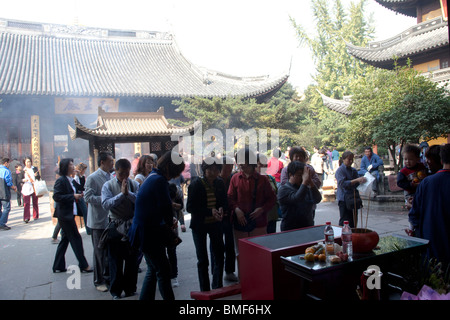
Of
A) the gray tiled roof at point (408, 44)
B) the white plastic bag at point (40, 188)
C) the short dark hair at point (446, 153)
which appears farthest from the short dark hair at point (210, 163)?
the gray tiled roof at point (408, 44)

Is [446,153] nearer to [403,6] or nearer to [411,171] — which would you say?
[411,171]

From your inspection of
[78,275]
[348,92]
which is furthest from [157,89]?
[348,92]

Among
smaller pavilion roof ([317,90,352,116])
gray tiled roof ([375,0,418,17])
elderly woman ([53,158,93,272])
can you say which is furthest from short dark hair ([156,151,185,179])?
gray tiled roof ([375,0,418,17])

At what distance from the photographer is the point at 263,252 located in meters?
2.45

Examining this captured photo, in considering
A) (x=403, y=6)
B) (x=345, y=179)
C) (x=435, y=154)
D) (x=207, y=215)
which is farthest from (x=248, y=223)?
(x=403, y=6)

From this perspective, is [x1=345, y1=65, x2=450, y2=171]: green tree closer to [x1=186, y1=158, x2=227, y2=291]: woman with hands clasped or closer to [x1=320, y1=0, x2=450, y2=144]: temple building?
[x1=320, y1=0, x2=450, y2=144]: temple building

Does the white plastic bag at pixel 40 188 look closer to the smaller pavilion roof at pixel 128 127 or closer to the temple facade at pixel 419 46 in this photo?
the smaller pavilion roof at pixel 128 127

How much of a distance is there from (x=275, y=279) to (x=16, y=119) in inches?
543

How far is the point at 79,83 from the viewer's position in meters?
14.0

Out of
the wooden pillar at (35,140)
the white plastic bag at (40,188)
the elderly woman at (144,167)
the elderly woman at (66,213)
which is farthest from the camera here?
the wooden pillar at (35,140)

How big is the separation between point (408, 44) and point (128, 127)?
12.4 meters

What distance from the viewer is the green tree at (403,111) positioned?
7324mm

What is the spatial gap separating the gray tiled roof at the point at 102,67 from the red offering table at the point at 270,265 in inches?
451
